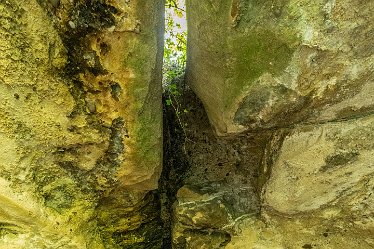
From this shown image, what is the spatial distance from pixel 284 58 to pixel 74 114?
→ 68 cm

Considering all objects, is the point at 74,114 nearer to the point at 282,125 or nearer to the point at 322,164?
the point at 282,125

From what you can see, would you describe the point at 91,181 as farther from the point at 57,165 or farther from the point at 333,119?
the point at 333,119

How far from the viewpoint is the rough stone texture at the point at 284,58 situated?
1058 mm

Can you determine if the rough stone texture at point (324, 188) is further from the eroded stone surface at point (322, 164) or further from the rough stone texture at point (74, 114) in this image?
the rough stone texture at point (74, 114)

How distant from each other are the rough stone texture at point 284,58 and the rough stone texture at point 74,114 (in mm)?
195

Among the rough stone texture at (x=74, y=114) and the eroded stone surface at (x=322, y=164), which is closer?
the rough stone texture at (x=74, y=114)

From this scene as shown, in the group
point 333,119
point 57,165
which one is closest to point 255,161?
point 333,119

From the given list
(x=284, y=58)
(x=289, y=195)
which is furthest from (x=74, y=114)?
(x=289, y=195)

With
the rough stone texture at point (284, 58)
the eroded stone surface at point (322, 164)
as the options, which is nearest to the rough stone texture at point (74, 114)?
the rough stone texture at point (284, 58)

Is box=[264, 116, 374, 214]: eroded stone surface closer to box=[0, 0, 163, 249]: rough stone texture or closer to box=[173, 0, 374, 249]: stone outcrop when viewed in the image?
box=[173, 0, 374, 249]: stone outcrop

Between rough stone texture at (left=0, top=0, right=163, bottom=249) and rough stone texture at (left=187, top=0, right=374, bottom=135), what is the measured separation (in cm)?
20

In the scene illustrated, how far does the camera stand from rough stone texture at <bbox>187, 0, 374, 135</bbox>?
41.6 inches

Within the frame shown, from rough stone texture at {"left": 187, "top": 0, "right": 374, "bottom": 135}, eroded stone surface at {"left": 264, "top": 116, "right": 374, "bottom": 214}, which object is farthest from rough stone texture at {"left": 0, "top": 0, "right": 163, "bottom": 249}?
eroded stone surface at {"left": 264, "top": 116, "right": 374, "bottom": 214}

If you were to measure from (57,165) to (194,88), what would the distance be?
0.59m
